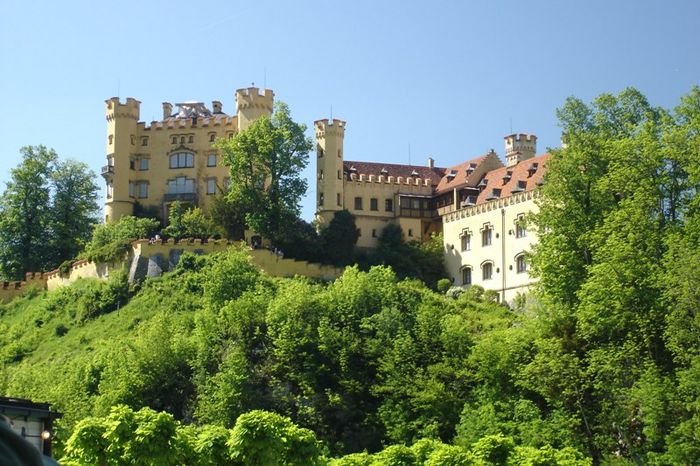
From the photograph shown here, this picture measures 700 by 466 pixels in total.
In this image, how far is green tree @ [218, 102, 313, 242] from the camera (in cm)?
7244

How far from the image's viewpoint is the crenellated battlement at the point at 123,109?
8194 cm

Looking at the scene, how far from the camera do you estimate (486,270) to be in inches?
2776

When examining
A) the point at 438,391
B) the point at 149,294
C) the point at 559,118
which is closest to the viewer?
the point at 438,391

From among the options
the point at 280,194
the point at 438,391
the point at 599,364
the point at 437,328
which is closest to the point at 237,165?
the point at 280,194

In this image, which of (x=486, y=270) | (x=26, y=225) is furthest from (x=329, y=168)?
(x=26, y=225)

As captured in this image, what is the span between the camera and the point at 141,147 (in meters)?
82.0

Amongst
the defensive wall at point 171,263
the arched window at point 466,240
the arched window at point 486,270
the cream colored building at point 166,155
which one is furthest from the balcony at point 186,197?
the arched window at point 486,270

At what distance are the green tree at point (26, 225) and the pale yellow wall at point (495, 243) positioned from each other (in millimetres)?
29355

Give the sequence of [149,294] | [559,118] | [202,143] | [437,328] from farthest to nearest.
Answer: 1. [202,143]
2. [149,294]
3. [559,118]
4. [437,328]

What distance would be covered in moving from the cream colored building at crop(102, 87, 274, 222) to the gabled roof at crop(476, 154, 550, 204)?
664 inches

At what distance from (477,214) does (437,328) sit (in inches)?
651

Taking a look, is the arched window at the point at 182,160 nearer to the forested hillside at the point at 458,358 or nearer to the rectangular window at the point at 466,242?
the forested hillside at the point at 458,358

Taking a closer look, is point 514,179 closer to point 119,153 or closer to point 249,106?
point 249,106

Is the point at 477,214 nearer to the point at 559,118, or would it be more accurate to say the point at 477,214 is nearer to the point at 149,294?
the point at 559,118
